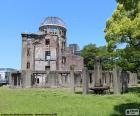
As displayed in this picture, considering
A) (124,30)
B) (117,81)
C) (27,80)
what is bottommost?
(117,81)

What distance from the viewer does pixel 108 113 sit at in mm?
15117

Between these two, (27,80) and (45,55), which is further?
(45,55)

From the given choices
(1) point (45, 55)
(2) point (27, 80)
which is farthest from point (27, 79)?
(1) point (45, 55)

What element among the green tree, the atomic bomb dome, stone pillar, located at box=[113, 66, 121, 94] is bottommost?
stone pillar, located at box=[113, 66, 121, 94]

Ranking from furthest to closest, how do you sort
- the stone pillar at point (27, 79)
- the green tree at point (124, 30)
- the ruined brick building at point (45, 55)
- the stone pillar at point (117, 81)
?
the ruined brick building at point (45, 55), the stone pillar at point (27, 79), the stone pillar at point (117, 81), the green tree at point (124, 30)

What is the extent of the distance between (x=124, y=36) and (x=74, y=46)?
234ft

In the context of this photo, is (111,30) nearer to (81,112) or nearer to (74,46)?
(81,112)

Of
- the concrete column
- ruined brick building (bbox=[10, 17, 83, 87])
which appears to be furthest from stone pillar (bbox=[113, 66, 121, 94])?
ruined brick building (bbox=[10, 17, 83, 87])

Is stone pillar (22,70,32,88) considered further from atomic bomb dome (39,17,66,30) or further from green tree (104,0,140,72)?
atomic bomb dome (39,17,66,30)

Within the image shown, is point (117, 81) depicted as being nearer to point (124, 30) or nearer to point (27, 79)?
point (124, 30)

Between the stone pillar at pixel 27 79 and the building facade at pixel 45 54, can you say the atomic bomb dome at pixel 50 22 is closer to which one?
the building facade at pixel 45 54

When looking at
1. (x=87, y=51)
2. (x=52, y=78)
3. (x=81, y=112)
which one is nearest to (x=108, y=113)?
(x=81, y=112)

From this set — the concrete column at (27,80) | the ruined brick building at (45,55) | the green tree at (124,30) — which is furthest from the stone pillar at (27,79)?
the ruined brick building at (45,55)

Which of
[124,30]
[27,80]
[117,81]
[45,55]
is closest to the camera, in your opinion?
[124,30]
